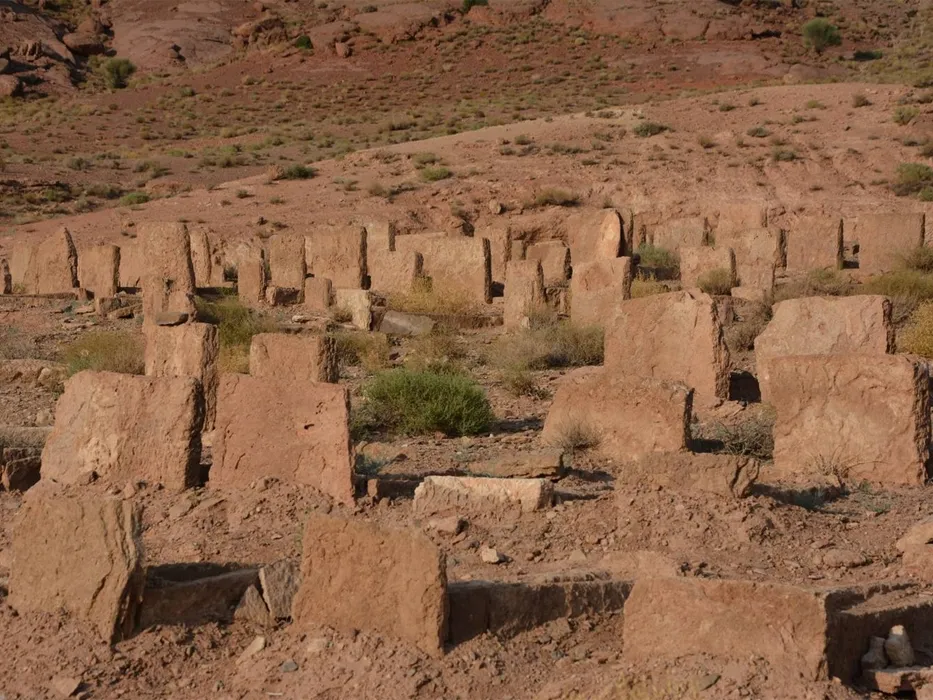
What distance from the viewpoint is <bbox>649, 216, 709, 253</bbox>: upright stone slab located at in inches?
954

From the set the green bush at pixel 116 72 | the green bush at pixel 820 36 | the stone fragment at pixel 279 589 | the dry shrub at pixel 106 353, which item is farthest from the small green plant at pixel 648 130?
the stone fragment at pixel 279 589

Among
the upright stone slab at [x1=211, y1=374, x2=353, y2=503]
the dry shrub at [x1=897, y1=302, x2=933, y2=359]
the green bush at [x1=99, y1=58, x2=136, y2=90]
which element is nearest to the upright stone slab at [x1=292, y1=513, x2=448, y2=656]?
the upright stone slab at [x1=211, y1=374, x2=353, y2=503]

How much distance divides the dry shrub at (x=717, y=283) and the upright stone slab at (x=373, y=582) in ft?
44.2

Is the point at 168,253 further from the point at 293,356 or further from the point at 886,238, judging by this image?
the point at 886,238

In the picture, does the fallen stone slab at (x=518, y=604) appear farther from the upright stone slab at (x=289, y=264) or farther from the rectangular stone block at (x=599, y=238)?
the upright stone slab at (x=289, y=264)

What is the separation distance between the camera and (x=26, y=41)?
189 feet

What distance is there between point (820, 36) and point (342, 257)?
4251 centimetres

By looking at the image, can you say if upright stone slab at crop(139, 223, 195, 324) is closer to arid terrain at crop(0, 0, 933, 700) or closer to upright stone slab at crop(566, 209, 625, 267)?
arid terrain at crop(0, 0, 933, 700)

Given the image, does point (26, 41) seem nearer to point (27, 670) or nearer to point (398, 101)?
point (398, 101)

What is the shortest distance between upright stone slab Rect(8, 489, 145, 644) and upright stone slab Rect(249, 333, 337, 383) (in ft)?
13.3

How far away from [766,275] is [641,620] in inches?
533

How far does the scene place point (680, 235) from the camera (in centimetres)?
2448

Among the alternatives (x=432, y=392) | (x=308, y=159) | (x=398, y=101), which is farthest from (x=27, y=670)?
(x=398, y=101)

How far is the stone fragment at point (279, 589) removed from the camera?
6.09 meters
